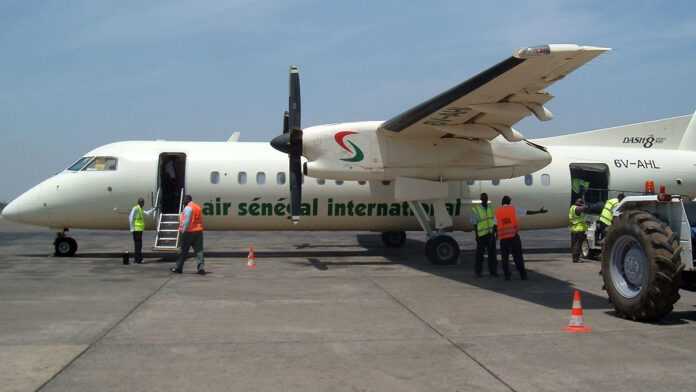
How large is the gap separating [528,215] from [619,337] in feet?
34.4

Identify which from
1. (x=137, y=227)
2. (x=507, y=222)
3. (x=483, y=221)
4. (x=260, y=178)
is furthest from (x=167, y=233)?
(x=507, y=222)

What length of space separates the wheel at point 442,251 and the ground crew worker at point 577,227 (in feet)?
11.0

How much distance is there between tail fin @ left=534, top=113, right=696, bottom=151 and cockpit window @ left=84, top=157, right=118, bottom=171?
1266 cm

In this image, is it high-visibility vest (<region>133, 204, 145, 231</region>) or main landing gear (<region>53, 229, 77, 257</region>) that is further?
main landing gear (<region>53, 229, 77, 257</region>)

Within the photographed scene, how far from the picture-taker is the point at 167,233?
15.5 metres

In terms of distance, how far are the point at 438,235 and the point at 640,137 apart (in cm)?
810

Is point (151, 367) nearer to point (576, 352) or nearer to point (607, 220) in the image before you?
point (576, 352)

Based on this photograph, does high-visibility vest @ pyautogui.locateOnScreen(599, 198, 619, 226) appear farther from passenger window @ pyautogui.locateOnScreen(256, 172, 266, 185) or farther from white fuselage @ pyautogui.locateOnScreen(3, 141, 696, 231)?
passenger window @ pyautogui.locateOnScreen(256, 172, 266, 185)

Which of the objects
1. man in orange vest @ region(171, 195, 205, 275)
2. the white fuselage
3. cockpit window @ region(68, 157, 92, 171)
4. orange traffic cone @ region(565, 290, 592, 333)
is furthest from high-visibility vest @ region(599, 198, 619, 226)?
cockpit window @ region(68, 157, 92, 171)

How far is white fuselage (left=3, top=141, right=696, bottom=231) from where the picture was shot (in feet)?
52.4

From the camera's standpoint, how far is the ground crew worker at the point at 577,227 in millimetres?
15891

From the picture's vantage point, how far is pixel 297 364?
19.8 feet

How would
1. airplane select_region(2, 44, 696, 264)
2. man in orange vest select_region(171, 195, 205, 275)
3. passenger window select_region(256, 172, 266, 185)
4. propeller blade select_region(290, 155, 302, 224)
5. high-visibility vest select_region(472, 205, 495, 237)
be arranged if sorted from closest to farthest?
high-visibility vest select_region(472, 205, 495, 237), man in orange vest select_region(171, 195, 205, 275), airplane select_region(2, 44, 696, 264), propeller blade select_region(290, 155, 302, 224), passenger window select_region(256, 172, 266, 185)

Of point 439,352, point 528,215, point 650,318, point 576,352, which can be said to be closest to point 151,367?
point 439,352
